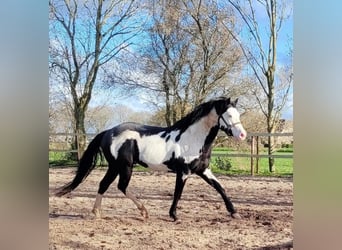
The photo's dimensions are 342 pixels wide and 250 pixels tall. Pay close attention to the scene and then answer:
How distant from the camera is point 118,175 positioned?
305 centimetres

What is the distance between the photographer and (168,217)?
117 inches

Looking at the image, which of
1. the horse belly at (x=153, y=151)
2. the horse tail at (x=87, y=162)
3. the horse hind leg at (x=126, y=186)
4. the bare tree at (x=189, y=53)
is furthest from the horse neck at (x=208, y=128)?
the horse tail at (x=87, y=162)

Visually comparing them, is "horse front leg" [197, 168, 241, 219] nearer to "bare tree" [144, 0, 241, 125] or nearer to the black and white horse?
the black and white horse

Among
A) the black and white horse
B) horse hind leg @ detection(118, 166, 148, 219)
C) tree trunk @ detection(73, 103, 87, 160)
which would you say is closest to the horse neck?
the black and white horse

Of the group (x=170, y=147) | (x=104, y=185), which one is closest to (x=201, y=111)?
(x=170, y=147)

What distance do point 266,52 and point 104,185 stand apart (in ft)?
4.55

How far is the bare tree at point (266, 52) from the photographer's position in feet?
9.00

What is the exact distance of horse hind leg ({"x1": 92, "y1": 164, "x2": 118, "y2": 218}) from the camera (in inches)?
120

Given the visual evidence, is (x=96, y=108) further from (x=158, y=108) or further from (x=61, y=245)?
(x=61, y=245)

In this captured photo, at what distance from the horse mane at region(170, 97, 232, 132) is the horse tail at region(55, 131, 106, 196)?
0.54 m

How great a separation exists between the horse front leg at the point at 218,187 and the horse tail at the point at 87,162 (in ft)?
2.42

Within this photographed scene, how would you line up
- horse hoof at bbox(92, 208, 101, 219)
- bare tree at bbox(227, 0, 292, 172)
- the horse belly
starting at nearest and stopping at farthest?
bare tree at bbox(227, 0, 292, 172), the horse belly, horse hoof at bbox(92, 208, 101, 219)

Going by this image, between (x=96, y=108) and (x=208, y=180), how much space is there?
0.90 meters
